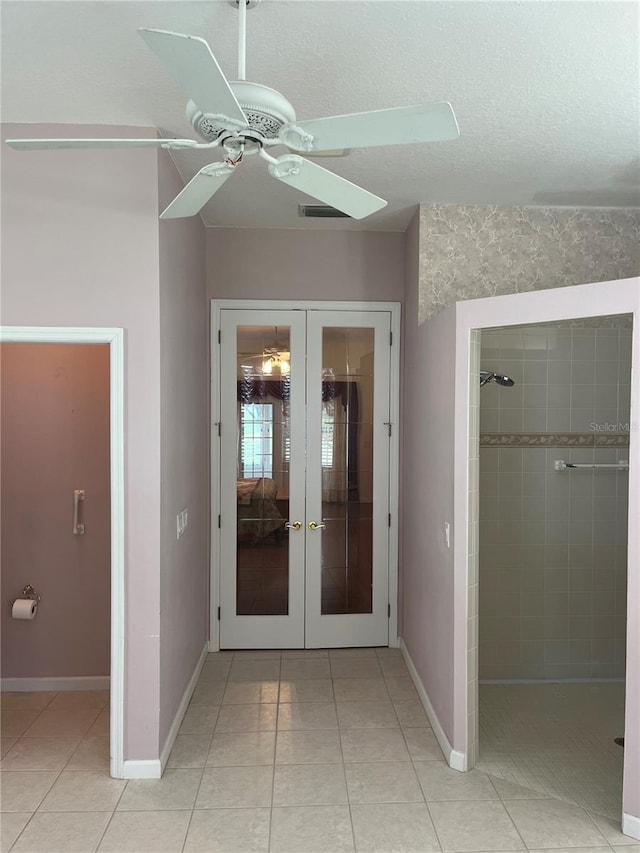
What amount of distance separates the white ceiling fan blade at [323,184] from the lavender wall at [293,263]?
1971 mm

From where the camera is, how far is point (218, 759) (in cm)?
267

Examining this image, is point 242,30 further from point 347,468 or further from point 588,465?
point 588,465

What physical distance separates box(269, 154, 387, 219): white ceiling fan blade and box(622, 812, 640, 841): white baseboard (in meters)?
2.39

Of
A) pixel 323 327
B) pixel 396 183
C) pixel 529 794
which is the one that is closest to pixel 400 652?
pixel 529 794

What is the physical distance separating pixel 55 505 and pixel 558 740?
2.93 metres

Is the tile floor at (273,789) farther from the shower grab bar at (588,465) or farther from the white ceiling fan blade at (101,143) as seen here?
the white ceiling fan blade at (101,143)

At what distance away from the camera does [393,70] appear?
2029 mm

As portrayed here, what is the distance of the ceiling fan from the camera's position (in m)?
1.19

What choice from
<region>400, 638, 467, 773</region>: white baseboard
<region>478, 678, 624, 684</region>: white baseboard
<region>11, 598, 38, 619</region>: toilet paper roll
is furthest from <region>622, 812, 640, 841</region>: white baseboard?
<region>11, 598, 38, 619</region>: toilet paper roll

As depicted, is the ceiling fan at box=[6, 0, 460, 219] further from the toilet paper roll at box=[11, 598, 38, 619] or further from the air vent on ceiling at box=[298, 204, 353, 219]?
the toilet paper roll at box=[11, 598, 38, 619]

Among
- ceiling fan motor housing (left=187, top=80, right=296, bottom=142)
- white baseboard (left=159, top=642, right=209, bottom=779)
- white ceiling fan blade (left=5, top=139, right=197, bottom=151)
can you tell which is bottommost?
white baseboard (left=159, top=642, right=209, bottom=779)

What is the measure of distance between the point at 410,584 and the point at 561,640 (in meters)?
0.95

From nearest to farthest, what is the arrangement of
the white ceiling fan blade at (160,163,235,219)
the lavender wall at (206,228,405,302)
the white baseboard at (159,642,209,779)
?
the white ceiling fan blade at (160,163,235,219) → the white baseboard at (159,642,209,779) → the lavender wall at (206,228,405,302)

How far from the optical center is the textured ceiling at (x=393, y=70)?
176cm
